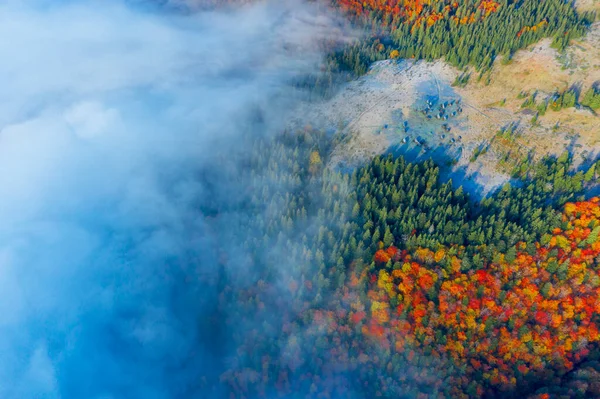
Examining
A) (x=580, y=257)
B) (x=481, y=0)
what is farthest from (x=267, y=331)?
(x=481, y=0)

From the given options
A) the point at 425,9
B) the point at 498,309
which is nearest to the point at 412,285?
the point at 498,309

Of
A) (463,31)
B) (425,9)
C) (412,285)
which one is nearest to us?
(412,285)

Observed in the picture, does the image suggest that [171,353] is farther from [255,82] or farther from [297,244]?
[255,82]

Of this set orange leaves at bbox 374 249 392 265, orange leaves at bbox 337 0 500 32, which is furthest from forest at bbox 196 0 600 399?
orange leaves at bbox 337 0 500 32

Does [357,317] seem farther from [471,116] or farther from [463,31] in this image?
[463,31]

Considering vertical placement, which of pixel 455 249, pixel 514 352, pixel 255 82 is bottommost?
pixel 514 352

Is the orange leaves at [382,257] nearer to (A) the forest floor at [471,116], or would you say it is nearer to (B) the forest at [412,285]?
(B) the forest at [412,285]

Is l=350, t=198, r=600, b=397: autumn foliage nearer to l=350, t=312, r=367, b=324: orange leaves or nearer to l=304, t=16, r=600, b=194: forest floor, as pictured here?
l=350, t=312, r=367, b=324: orange leaves
